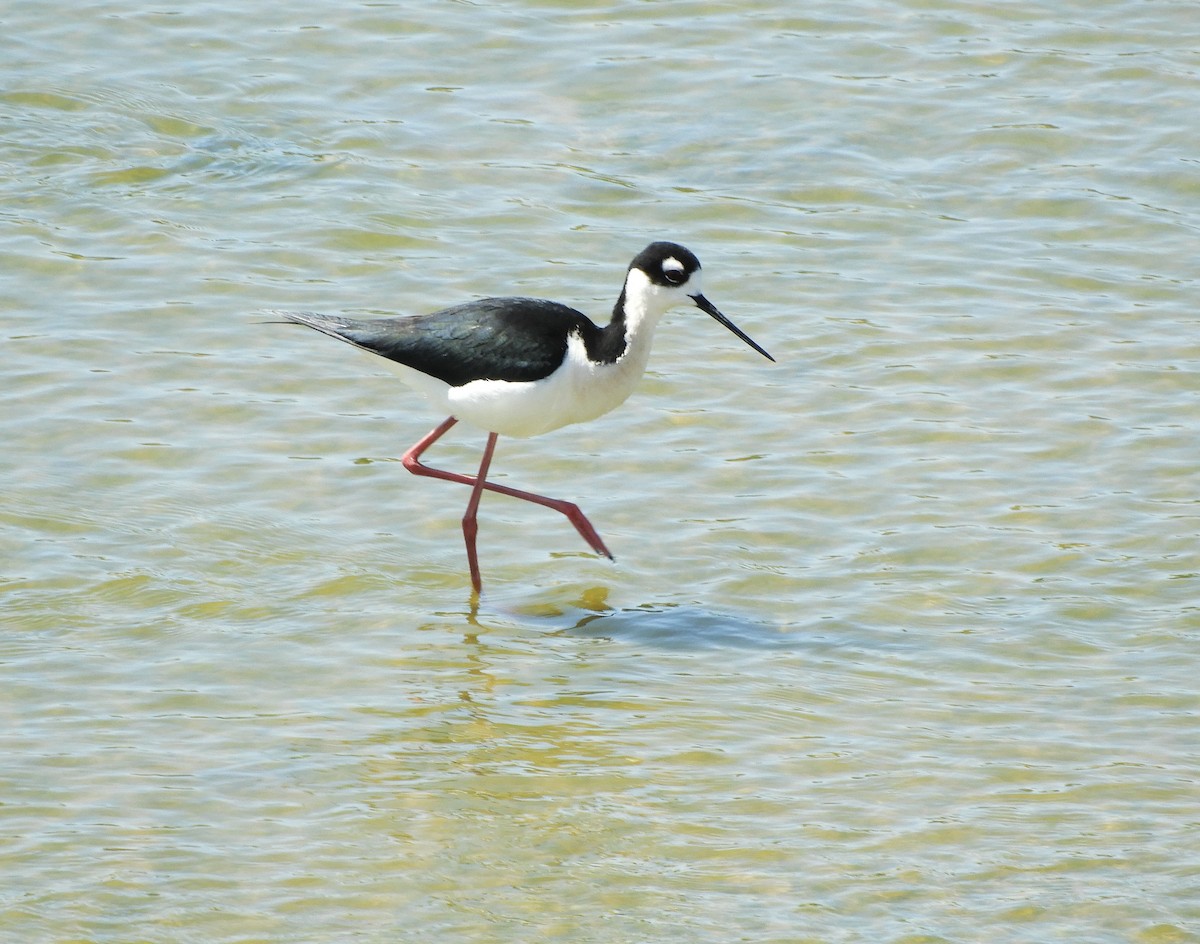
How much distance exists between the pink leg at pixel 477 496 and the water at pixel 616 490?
20 centimetres

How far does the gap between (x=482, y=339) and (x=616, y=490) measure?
4.08 ft

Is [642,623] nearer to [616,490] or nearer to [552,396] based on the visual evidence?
[552,396]

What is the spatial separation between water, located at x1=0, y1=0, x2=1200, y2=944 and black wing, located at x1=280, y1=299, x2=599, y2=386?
88 cm

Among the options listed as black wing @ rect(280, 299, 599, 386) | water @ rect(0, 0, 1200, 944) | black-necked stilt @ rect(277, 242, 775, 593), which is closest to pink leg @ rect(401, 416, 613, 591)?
black-necked stilt @ rect(277, 242, 775, 593)

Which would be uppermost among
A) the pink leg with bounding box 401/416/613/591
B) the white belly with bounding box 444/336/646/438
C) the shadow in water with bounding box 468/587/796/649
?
the white belly with bounding box 444/336/646/438

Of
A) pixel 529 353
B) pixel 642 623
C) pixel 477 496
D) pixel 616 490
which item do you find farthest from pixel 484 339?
pixel 642 623

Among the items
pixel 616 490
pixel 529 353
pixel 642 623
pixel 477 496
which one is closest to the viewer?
pixel 642 623

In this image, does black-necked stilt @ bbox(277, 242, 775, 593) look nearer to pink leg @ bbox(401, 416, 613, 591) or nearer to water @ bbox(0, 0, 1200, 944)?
pink leg @ bbox(401, 416, 613, 591)

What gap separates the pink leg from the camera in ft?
27.3

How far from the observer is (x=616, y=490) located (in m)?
9.16

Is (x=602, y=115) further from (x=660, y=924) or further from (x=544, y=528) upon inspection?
(x=660, y=924)

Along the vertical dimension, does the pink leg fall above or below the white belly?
below

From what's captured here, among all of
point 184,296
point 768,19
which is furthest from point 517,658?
point 768,19

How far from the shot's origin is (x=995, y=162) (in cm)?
1260
